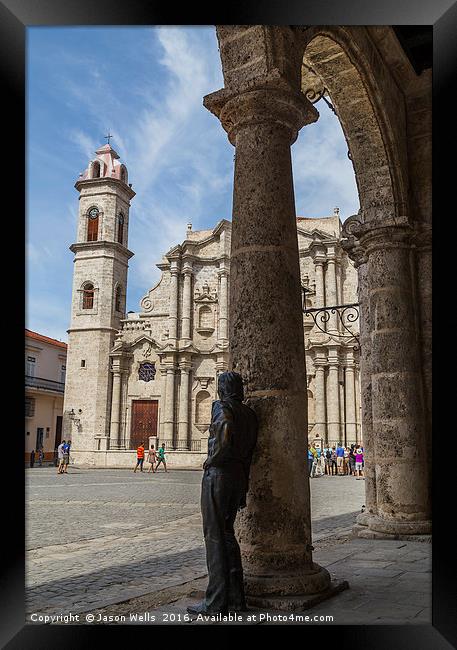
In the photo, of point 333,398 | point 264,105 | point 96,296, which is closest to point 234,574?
point 264,105

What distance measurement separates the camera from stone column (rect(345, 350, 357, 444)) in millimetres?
27938

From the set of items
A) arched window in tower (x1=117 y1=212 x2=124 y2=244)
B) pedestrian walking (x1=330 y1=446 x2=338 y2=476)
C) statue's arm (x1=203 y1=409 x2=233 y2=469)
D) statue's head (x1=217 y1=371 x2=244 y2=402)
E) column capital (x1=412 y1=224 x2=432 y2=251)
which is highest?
arched window in tower (x1=117 y1=212 x2=124 y2=244)

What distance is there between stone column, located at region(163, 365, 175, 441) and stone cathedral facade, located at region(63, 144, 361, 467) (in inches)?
2.0

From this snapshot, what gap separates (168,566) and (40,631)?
2779 millimetres

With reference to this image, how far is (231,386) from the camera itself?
137 inches

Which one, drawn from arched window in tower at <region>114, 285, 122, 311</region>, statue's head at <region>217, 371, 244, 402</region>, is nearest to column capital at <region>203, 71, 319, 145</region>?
statue's head at <region>217, 371, 244, 402</region>

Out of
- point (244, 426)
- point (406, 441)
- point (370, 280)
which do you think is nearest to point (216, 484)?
point (244, 426)

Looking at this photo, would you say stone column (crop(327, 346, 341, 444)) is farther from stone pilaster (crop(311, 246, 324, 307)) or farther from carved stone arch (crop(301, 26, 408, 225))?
carved stone arch (crop(301, 26, 408, 225))

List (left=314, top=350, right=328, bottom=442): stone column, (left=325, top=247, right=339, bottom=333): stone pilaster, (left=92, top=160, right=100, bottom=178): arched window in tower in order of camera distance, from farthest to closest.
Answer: (left=92, top=160, right=100, bottom=178): arched window in tower
(left=325, top=247, right=339, bottom=333): stone pilaster
(left=314, top=350, right=328, bottom=442): stone column

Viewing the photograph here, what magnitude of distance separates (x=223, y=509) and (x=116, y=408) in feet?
93.3

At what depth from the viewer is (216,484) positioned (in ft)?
10.8

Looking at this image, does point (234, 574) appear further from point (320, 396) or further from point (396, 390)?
point (320, 396)

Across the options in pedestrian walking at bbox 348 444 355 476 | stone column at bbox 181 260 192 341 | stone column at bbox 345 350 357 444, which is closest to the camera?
pedestrian walking at bbox 348 444 355 476
